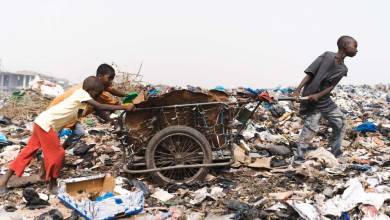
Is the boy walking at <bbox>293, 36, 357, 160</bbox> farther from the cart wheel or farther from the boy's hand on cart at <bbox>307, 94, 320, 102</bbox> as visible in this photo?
the cart wheel

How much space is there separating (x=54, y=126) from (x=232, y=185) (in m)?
2.02

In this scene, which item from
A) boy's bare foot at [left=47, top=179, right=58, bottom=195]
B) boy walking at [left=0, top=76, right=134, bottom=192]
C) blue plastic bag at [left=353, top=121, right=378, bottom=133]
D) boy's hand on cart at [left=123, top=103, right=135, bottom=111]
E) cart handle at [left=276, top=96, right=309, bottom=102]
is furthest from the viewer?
blue plastic bag at [left=353, top=121, right=378, bottom=133]

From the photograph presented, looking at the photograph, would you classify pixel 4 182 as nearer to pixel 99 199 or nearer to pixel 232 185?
pixel 99 199

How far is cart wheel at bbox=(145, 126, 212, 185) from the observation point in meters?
4.52

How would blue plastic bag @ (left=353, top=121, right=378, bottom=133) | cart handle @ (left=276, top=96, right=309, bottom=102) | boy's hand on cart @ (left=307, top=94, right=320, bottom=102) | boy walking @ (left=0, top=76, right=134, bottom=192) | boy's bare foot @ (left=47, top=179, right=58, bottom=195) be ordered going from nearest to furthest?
boy walking @ (left=0, top=76, right=134, bottom=192), boy's bare foot @ (left=47, top=179, right=58, bottom=195), cart handle @ (left=276, top=96, right=309, bottom=102), boy's hand on cart @ (left=307, top=94, right=320, bottom=102), blue plastic bag @ (left=353, top=121, right=378, bottom=133)

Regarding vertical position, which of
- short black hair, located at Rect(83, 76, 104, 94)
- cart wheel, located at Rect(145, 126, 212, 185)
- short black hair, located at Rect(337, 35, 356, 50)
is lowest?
cart wheel, located at Rect(145, 126, 212, 185)

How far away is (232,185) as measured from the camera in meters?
4.77

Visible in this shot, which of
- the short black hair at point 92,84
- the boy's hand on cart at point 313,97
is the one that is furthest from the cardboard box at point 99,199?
the boy's hand on cart at point 313,97

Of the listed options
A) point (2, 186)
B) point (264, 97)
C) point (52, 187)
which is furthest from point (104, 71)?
point (264, 97)

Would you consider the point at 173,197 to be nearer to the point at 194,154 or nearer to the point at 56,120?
the point at 194,154

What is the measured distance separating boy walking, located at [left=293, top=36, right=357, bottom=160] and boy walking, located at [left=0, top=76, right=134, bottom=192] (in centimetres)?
237

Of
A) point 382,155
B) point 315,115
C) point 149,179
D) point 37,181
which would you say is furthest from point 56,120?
point 382,155

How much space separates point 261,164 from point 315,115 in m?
0.91

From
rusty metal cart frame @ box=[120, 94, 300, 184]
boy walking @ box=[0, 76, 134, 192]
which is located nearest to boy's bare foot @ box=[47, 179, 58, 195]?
boy walking @ box=[0, 76, 134, 192]
